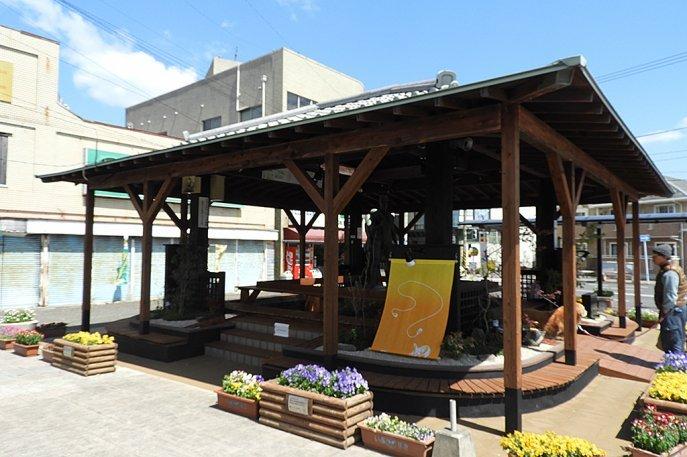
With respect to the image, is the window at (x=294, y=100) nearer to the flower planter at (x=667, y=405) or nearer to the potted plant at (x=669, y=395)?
the potted plant at (x=669, y=395)

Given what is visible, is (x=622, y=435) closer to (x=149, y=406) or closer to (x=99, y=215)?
(x=149, y=406)

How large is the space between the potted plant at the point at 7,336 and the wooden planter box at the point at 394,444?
8650mm

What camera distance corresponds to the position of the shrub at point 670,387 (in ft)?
15.6

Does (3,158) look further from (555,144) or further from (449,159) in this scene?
(555,144)

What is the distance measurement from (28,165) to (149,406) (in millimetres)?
14487

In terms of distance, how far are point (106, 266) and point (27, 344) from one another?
10082mm

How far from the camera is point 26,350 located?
349 inches

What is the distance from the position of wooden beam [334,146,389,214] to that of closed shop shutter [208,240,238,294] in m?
16.7

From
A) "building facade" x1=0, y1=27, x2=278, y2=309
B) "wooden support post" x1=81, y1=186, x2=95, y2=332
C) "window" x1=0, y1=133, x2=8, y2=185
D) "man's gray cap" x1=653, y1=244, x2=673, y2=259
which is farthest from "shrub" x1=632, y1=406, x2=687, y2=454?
"window" x1=0, y1=133, x2=8, y2=185

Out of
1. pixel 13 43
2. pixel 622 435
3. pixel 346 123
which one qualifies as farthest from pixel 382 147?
pixel 13 43

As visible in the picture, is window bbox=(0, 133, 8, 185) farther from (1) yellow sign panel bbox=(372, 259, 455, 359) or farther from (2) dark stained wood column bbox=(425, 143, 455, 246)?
(2) dark stained wood column bbox=(425, 143, 455, 246)

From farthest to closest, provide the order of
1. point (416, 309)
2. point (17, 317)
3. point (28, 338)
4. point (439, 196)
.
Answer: point (17, 317), point (28, 338), point (439, 196), point (416, 309)

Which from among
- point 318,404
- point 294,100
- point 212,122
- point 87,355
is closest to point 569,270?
point 318,404

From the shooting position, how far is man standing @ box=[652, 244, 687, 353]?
22.2 feet
